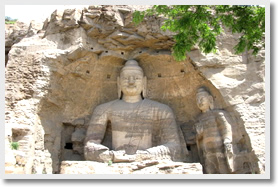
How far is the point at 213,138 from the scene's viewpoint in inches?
375

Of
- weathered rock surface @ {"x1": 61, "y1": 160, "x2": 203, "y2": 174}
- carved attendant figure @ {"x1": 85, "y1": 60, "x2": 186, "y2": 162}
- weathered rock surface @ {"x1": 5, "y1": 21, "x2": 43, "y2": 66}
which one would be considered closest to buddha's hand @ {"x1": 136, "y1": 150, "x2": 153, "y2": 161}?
carved attendant figure @ {"x1": 85, "y1": 60, "x2": 186, "y2": 162}

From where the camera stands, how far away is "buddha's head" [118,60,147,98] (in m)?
10.5

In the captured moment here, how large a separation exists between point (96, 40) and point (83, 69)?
0.78m

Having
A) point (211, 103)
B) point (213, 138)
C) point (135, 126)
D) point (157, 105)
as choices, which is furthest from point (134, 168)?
point (211, 103)

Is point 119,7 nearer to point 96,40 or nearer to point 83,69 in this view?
point 96,40

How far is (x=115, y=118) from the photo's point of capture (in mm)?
10164

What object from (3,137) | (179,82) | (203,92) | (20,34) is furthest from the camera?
(20,34)

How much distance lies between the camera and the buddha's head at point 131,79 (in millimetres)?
10453

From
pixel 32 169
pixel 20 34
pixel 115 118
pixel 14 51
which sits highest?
pixel 20 34

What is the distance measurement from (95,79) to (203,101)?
2.78 meters

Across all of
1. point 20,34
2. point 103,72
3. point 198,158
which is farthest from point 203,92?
point 20,34

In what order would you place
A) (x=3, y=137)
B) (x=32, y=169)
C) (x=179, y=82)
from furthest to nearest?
(x=179, y=82) < (x=32, y=169) < (x=3, y=137)

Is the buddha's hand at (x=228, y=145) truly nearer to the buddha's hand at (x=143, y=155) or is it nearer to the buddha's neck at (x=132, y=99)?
the buddha's hand at (x=143, y=155)

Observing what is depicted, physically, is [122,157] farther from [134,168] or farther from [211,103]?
[211,103]
